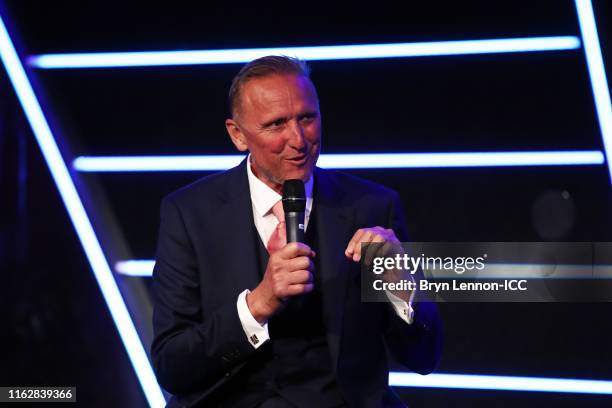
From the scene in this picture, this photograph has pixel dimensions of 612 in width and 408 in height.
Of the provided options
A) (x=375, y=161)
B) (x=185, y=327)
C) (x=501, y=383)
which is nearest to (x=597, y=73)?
(x=375, y=161)

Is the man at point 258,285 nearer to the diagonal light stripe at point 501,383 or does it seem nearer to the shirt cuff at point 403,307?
the shirt cuff at point 403,307

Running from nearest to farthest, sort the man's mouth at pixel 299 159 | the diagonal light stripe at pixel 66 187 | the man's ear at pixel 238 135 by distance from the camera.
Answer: the man's mouth at pixel 299 159 < the man's ear at pixel 238 135 < the diagonal light stripe at pixel 66 187

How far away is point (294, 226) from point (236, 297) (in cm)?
33

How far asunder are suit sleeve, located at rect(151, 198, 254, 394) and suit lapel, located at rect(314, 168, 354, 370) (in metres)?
0.20

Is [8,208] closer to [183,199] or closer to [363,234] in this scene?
[183,199]

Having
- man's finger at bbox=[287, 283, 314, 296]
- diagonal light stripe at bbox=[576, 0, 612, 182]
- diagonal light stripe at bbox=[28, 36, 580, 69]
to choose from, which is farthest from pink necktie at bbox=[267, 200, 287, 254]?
diagonal light stripe at bbox=[576, 0, 612, 182]

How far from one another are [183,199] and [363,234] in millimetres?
492

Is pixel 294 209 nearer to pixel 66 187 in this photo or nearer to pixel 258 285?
pixel 258 285

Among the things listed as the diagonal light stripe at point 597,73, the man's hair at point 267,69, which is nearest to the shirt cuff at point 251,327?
the man's hair at point 267,69

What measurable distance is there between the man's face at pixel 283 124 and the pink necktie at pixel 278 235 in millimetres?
65

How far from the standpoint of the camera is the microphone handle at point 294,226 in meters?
1.48

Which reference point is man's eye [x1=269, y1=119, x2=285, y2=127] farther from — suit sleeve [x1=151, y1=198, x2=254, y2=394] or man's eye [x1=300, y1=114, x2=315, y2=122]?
suit sleeve [x1=151, y1=198, x2=254, y2=394]

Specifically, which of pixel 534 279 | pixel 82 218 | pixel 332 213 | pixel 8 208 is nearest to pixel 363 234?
pixel 332 213

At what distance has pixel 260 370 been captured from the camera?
1733mm
